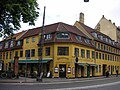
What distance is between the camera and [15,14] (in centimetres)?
1966

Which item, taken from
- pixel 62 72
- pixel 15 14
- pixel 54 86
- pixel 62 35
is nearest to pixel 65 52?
pixel 62 35

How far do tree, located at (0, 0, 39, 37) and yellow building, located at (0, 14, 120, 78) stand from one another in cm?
1251

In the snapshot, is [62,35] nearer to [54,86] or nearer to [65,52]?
[65,52]

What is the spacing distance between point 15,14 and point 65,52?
23197 mm

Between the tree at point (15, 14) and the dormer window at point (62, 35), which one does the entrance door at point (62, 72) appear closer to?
the dormer window at point (62, 35)

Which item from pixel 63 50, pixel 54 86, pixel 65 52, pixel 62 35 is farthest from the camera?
pixel 62 35

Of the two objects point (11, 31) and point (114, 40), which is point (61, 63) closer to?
point (11, 31)

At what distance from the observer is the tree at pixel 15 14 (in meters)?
18.0

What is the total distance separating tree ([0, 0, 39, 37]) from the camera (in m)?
18.0

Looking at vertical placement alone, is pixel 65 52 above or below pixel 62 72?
above

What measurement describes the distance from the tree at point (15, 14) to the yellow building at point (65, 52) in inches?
493

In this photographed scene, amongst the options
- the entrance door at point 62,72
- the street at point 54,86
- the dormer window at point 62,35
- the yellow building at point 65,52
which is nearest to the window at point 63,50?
the yellow building at point 65,52

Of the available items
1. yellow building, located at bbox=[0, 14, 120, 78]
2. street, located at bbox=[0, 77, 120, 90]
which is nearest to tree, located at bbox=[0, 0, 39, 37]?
street, located at bbox=[0, 77, 120, 90]

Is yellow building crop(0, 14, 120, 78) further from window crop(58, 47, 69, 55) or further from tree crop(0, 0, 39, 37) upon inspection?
tree crop(0, 0, 39, 37)
